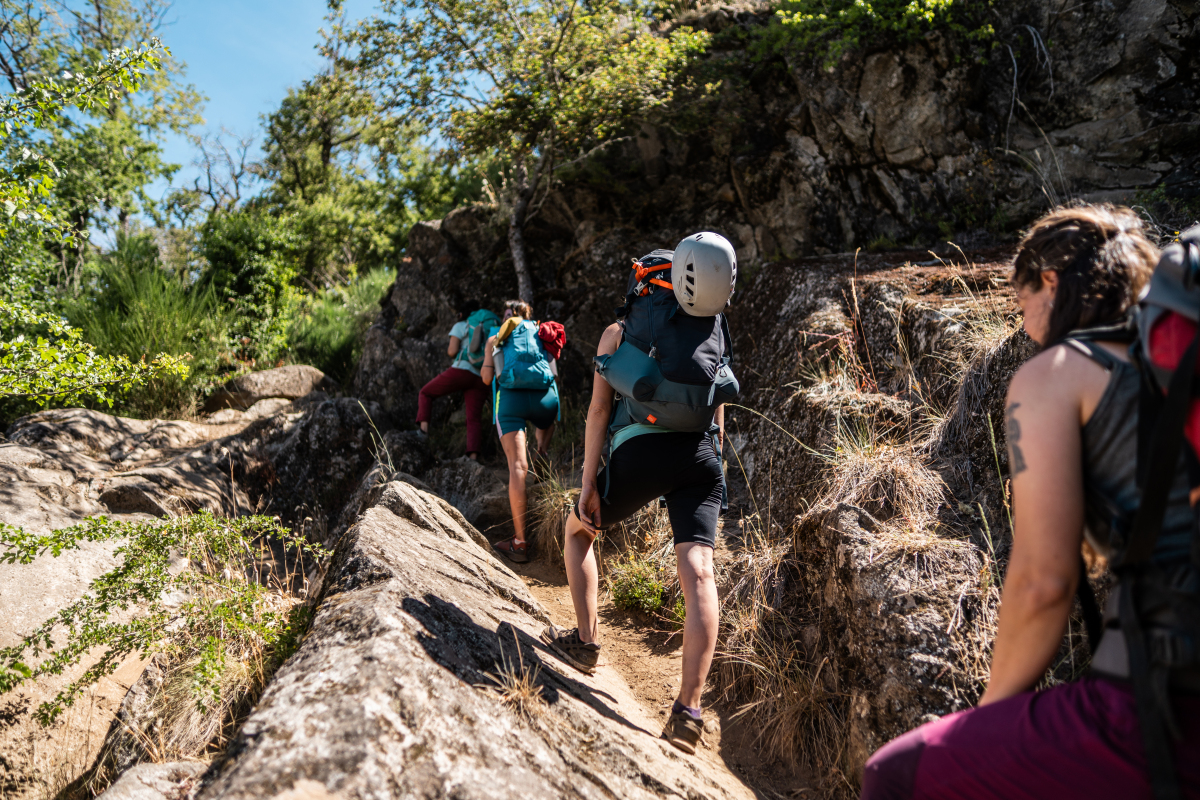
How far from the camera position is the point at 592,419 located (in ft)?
10.5

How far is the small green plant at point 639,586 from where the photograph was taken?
471cm

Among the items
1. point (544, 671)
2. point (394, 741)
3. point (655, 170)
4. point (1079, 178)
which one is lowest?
point (544, 671)

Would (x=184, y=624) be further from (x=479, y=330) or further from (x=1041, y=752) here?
(x=479, y=330)

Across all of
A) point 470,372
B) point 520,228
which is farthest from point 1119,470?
point 520,228

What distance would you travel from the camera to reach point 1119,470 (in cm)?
137

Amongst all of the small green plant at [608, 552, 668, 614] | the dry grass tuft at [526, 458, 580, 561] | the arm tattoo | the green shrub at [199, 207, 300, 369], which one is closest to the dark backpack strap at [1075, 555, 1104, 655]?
the arm tattoo

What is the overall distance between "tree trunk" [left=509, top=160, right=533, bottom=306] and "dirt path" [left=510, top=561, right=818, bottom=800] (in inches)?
177

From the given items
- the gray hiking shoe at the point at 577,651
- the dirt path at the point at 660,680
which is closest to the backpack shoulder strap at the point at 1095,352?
the dirt path at the point at 660,680

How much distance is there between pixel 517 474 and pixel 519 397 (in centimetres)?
63

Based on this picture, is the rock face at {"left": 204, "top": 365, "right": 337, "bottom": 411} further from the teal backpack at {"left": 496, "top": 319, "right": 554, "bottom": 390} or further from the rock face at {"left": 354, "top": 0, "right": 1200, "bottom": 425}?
the teal backpack at {"left": 496, "top": 319, "right": 554, "bottom": 390}

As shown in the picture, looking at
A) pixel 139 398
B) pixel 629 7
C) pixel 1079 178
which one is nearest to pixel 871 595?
pixel 1079 178

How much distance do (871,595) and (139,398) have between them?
975 cm

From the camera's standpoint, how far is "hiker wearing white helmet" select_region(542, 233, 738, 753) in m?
2.95

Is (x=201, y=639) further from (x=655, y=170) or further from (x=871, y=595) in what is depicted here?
(x=655, y=170)
